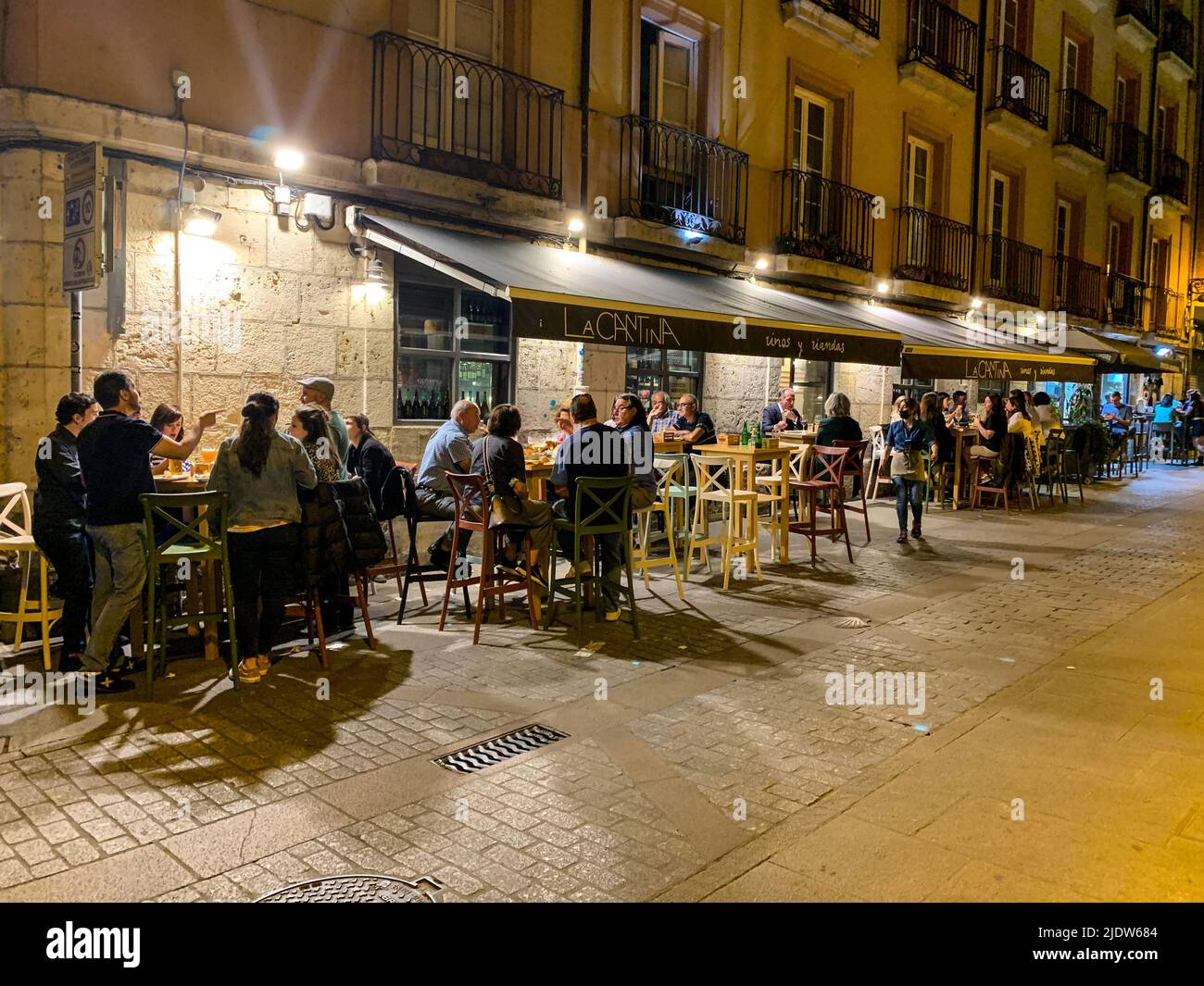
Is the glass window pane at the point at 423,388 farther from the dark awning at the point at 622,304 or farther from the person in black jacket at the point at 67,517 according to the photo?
the person in black jacket at the point at 67,517

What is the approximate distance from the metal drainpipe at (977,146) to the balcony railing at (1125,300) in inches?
282

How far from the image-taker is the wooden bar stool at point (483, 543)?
6.20 metres

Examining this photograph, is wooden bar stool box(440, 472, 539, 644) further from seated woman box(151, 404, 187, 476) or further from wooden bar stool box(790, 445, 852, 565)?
wooden bar stool box(790, 445, 852, 565)

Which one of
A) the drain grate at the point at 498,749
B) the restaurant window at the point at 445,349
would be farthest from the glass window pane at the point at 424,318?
the drain grate at the point at 498,749

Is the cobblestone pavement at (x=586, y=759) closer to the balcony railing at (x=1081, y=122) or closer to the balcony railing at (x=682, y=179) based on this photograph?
the balcony railing at (x=682, y=179)

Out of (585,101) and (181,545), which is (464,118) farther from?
(181,545)

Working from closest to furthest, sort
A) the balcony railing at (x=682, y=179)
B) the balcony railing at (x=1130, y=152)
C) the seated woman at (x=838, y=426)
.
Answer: the seated woman at (x=838, y=426) < the balcony railing at (x=682, y=179) < the balcony railing at (x=1130, y=152)

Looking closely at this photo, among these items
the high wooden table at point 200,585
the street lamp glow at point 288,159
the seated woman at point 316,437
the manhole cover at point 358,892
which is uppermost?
the street lamp glow at point 288,159

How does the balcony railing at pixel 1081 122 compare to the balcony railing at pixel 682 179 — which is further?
the balcony railing at pixel 1081 122

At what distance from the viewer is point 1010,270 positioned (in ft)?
61.9

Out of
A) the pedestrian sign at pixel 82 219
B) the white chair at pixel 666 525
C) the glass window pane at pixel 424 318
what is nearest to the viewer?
the pedestrian sign at pixel 82 219

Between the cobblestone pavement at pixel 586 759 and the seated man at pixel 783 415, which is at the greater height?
the seated man at pixel 783 415

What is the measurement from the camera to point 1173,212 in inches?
1022
